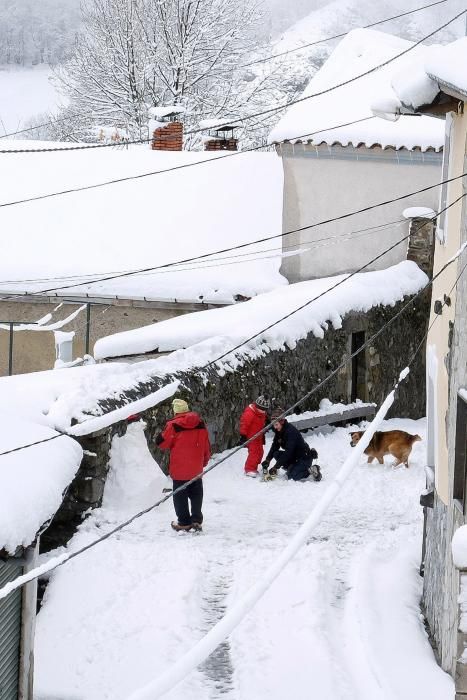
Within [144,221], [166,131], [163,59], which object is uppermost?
[163,59]

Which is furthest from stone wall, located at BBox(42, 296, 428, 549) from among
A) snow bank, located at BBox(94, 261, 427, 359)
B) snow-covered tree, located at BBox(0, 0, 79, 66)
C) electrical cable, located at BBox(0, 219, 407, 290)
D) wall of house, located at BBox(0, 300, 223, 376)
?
snow-covered tree, located at BBox(0, 0, 79, 66)

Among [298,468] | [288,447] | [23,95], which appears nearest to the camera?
[288,447]

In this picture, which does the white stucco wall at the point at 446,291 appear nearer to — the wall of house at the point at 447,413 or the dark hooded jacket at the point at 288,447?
the wall of house at the point at 447,413

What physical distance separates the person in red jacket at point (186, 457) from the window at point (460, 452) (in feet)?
10.7

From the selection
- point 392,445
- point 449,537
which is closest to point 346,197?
point 392,445

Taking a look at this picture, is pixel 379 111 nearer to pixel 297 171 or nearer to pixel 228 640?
pixel 228 640

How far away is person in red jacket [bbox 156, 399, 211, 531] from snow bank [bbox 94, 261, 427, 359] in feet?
12.2

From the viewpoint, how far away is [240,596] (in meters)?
11.0

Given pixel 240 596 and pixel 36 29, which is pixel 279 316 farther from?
pixel 36 29

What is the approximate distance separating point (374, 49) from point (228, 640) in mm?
18250

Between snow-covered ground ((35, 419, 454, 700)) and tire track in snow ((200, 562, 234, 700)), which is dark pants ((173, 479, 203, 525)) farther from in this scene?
tire track in snow ((200, 562, 234, 700))

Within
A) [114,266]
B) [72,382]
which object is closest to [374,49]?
[114,266]

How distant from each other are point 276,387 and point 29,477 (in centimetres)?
825

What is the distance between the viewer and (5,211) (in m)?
25.3
